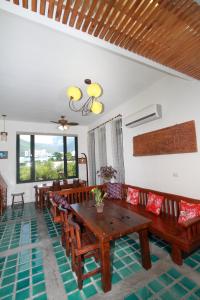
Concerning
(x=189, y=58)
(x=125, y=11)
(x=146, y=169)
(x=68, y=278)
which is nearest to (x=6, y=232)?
(x=68, y=278)

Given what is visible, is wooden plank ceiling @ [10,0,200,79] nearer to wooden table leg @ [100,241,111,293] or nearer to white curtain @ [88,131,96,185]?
wooden table leg @ [100,241,111,293]

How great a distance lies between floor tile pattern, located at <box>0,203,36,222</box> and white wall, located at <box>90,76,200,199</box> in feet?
9.98

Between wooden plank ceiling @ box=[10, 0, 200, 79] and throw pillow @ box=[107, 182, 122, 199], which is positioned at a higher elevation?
wooden plank ceiling @ box=[10, 0, 200, 79]

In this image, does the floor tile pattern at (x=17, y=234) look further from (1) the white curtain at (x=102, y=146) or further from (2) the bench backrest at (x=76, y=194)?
(1) the white curtain at (x=102, y=146)

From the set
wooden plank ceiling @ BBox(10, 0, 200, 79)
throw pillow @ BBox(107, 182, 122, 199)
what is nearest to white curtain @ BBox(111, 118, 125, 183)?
throw pillow @ BBox(107, 182, 122, 199)

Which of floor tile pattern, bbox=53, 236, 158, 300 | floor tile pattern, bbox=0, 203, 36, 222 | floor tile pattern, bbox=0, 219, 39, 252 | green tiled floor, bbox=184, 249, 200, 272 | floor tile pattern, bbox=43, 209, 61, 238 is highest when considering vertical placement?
green tiled floor, bbox=184, 249, 200, 272

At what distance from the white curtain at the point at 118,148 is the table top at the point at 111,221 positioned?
212cm

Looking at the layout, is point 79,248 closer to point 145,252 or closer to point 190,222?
point 145,252

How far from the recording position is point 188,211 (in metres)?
2.33

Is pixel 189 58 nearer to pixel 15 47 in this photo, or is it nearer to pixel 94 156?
pixel 15 47

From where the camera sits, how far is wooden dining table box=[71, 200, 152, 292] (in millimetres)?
1680

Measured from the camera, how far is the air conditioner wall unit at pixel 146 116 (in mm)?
3063

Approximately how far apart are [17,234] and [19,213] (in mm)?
1448

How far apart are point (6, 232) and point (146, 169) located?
130 inches
